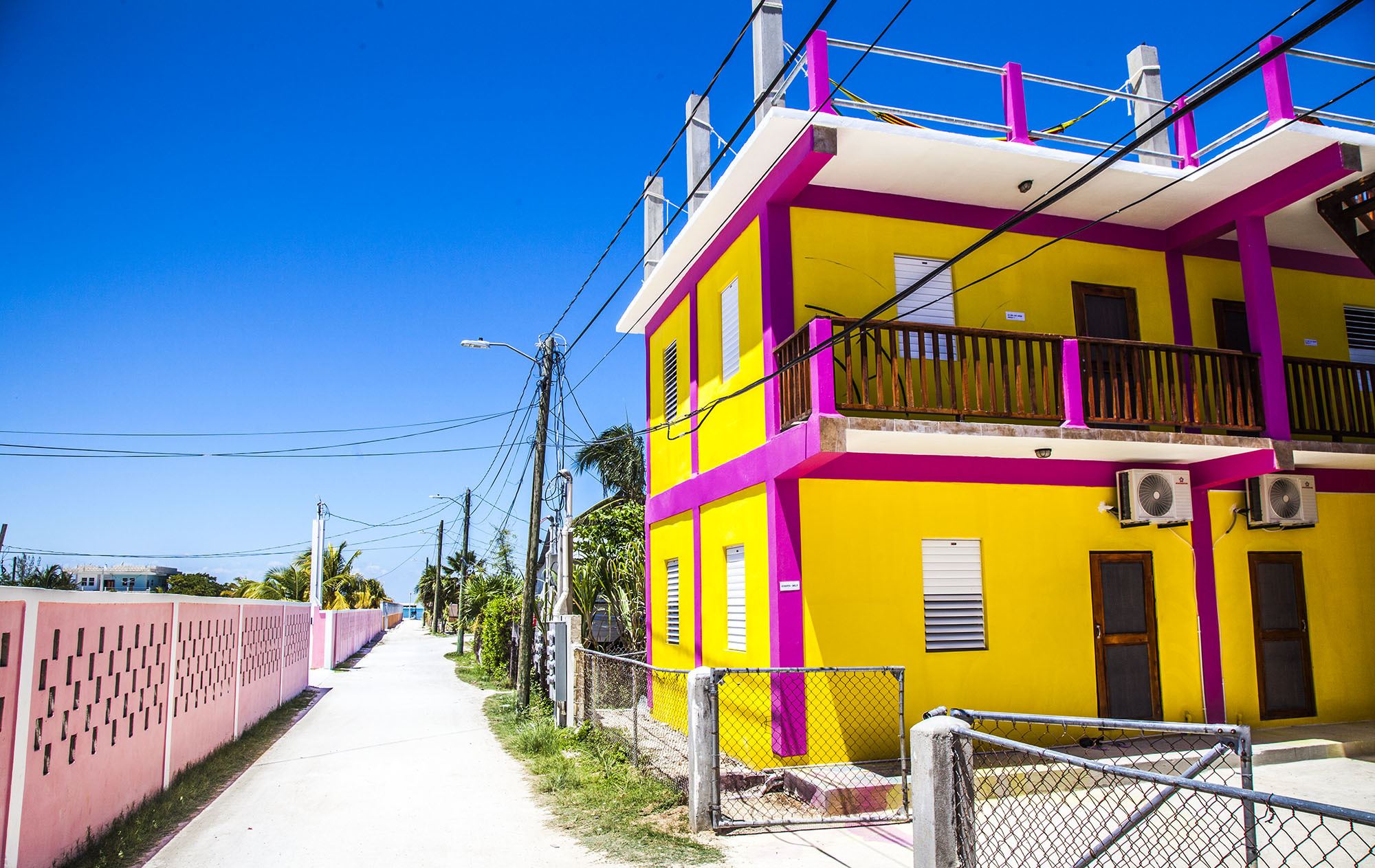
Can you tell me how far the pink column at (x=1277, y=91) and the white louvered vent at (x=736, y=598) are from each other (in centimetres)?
746

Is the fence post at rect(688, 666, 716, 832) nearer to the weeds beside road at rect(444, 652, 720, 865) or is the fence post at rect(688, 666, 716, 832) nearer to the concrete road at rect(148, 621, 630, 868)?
the weeds beside road at rect(444, 652, 720, 865)

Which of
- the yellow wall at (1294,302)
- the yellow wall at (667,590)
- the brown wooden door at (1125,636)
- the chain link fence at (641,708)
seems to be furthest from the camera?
the yellow wall at (667,590)

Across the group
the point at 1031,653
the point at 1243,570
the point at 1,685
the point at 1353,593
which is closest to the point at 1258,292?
the point at 1243,570

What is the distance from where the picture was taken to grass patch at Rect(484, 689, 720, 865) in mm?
6972

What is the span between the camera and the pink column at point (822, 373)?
8758mm

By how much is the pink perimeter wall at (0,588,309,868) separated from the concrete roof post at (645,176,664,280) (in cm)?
774

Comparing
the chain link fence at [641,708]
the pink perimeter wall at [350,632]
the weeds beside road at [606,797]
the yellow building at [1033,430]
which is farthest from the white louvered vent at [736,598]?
the pink perimeter wall at [350,632]

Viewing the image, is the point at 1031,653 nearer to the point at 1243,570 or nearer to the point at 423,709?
the point at 1243,570

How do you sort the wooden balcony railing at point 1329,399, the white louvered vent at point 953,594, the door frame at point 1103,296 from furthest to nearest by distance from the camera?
the door frame at point 1103,296
the wooden balcony railing at point 1329,399
the white louvered vent at point 953,594

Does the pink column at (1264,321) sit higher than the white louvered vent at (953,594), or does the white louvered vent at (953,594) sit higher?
the pink column at (1264,321)

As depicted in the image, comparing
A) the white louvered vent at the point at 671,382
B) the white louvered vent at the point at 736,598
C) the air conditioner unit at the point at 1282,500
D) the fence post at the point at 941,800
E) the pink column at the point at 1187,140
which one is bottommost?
the fence post at the point at 941,800

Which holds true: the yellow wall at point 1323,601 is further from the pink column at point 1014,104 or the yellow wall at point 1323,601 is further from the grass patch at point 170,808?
the grass patch at point 170,808

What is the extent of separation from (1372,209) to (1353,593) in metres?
4.79

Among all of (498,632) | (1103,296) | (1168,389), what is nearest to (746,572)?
(1168,389)
